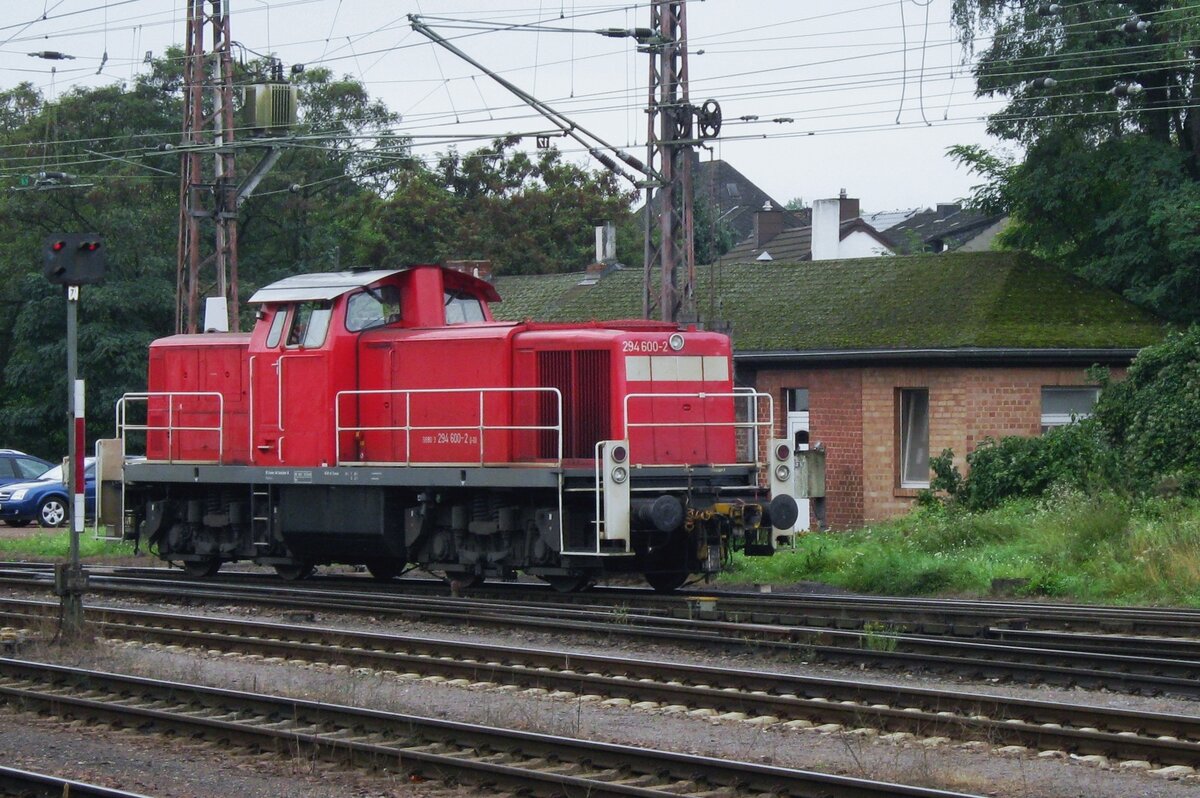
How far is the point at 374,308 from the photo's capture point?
16.8 m

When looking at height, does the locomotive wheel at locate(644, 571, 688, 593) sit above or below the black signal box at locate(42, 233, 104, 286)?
below

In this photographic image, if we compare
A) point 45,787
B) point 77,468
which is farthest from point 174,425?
point 45,787

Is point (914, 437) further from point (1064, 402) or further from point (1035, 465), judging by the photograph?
point (1035, 465)

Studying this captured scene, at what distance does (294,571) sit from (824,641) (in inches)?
329

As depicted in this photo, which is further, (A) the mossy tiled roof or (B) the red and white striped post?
(A) the mossy tiled roof

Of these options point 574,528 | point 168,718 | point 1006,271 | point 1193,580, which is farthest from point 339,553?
point 1006,271

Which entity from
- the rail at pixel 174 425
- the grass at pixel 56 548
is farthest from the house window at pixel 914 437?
the grass at pixel 56 548

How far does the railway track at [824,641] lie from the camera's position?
10.4m

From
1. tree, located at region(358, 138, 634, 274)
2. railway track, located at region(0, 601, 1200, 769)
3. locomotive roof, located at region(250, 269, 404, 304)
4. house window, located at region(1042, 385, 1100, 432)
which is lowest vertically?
railway track, located at region(0, 601, 1200, 769)

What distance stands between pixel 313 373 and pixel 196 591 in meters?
2.72

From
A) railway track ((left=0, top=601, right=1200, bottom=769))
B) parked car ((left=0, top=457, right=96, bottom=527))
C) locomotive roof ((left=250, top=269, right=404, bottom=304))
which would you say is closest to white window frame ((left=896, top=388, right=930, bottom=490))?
locomotive roof ((left=250, top=269, right=404, bottom=304))

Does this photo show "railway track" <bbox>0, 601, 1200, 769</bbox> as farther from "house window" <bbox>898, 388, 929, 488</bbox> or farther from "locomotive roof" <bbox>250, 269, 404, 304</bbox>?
"house window" <bbox>898, 388, 929, 488</bbox>

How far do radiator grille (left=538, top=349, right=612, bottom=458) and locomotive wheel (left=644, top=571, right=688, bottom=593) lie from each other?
64.8 inches

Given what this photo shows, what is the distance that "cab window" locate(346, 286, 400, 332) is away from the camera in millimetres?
16688
